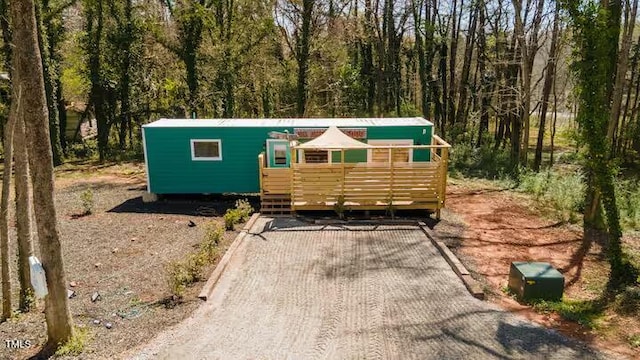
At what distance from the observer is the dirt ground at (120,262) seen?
5727mm

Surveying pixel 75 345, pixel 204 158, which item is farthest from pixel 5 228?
pixel 204 158

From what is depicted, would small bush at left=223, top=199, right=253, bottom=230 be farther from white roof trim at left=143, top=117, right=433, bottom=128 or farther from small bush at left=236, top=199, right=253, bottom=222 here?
white roof trim at left=143, top=117, right=433, bottom=128

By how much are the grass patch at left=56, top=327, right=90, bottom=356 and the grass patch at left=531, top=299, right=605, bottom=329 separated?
20.3 feet

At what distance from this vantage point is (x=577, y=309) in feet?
21.5

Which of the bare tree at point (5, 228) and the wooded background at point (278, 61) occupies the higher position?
the wooded background at point (278, 61)

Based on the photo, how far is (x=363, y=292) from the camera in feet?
22.7

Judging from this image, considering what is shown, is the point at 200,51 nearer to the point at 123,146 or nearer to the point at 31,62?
the point at 123,146

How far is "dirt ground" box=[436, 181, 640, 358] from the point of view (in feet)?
19.8

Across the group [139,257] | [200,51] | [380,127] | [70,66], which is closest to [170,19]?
[200,51]

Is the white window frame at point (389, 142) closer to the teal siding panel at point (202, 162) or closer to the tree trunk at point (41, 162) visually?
the teal siding panel at point (202, 162)

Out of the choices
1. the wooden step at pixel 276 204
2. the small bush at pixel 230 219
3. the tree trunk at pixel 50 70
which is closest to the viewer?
the small bush at pixel 230 219

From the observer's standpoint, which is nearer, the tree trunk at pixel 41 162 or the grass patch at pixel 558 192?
the tree trunk at pixel 41 162

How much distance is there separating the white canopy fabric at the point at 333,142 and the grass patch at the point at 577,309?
17.4 feet

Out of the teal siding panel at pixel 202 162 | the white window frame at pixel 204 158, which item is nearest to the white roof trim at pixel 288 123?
the teal siding panel at pixel 202 162
